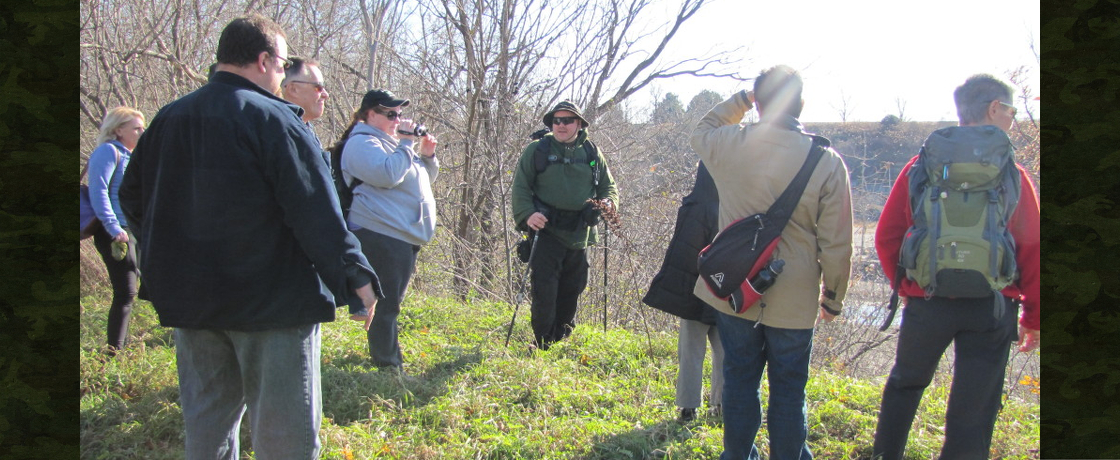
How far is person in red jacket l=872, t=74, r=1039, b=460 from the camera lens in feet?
8.88

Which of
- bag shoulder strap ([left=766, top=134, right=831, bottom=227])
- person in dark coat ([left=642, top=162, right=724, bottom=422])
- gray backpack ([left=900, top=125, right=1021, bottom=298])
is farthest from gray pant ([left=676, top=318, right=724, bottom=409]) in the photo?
gray backpack ([left=900, top=125, right=1021, bottom=298])

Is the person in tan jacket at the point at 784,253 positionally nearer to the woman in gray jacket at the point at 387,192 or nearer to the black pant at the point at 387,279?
the woman in gray jacket at the point at 387,192

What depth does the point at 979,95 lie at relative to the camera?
2748mm

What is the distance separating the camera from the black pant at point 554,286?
4.92m

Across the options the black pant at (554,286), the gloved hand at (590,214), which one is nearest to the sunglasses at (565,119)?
the gloved hand at (590,214)

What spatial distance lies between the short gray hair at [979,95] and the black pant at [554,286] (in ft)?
8.81

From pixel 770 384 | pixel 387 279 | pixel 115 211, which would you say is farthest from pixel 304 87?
pixel 770 384

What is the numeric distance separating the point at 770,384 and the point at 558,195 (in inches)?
89.8

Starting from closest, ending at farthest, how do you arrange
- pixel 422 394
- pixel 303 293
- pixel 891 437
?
1. pixel 303 293
2. pixel 891 437
3. pixel 422 394

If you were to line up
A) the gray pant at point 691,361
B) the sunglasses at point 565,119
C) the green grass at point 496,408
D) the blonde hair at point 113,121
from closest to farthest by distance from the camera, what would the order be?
the green grass at point 496,408 → the gray pant at point 691,361 → the blonde hair at point 113,121 → the sunglasses at point 565,119
